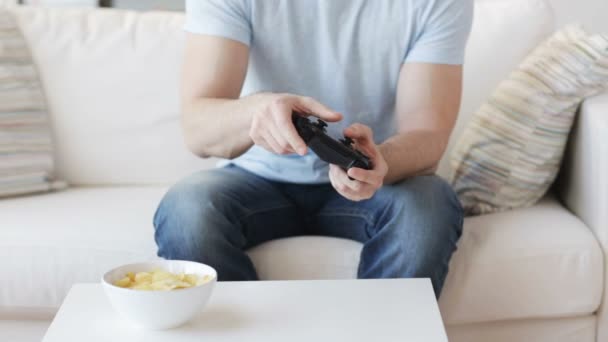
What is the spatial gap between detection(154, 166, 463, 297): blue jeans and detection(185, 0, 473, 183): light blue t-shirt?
7 centimetres

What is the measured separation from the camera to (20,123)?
75.7 inches

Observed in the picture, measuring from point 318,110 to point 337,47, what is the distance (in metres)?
0.46

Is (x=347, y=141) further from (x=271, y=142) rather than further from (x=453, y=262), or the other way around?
(x=453, y=262)

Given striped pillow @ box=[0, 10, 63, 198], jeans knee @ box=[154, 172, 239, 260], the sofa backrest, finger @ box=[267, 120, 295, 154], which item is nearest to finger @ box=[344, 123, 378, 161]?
finger @ box=[267, 120, 295, 154]

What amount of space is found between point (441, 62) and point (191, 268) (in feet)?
2.42

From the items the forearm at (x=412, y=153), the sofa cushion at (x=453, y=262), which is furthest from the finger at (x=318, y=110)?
the sofa cushion at (x=453, y=262)

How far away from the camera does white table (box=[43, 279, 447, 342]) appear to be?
103 centimetres

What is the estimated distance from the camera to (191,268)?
111 centimetres

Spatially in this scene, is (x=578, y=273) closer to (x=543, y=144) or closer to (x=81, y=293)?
(x=543, y=144)

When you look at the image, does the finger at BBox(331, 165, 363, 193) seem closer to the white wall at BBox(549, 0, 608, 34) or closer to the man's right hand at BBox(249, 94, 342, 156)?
the man's right hand at BBox(249, 94, 342, 156)

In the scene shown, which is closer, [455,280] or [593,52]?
[455,280]

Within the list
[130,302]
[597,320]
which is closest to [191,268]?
[130,302]

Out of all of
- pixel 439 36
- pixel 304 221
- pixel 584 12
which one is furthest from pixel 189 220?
pixel 584 12

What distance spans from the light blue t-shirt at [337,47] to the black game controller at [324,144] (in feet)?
1.38
